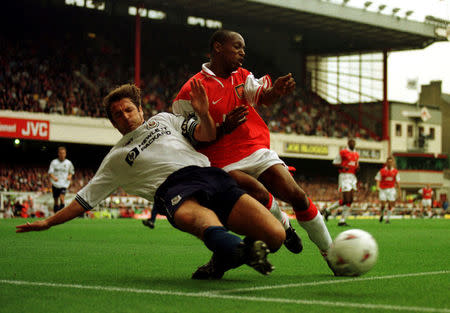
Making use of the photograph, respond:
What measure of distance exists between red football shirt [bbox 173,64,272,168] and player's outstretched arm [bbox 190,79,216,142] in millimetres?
906

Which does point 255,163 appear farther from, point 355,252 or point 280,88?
point 355,252

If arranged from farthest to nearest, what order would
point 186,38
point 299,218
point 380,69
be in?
point 380,69 < point 186,38 < point 299,218

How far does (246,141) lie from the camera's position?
20.6 feet

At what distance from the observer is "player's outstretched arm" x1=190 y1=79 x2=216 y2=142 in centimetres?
498

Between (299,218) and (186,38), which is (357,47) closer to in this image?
(186,38)

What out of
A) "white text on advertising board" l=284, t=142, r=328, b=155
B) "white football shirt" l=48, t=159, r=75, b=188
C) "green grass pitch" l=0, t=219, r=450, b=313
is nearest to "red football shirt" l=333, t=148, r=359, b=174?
"white football shirt" l=48, t=159, r=75, b=188

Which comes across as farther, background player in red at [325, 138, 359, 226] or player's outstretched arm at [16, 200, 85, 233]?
background player in red at [325, 138, 359, 226]

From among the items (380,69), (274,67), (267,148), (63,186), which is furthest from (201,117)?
(380,69)

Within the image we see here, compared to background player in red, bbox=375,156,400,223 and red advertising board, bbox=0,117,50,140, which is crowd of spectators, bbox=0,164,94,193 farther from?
background player in red, bbox=375,156,400,223

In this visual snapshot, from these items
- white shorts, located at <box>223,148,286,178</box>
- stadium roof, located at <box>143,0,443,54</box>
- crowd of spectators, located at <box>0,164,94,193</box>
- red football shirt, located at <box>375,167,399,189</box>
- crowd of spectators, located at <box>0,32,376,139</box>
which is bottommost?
crowd of spectators, located at <box>0,164,94,193</box>

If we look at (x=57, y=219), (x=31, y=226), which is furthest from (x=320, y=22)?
(x=31, y=226)

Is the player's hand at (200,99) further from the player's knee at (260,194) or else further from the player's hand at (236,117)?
the player's knee at (260,194)

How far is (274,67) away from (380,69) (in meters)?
7.64

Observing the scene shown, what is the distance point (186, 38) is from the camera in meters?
42.0
